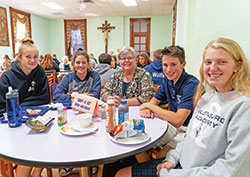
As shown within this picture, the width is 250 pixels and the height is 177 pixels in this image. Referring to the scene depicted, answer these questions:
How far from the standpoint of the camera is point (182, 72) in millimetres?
1486

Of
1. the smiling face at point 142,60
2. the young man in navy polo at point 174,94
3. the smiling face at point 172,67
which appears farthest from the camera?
the smiling face at point 142,60

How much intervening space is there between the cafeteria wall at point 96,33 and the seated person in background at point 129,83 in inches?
334

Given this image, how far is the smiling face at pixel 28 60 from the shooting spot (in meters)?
1.75

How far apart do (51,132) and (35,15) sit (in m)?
10.2

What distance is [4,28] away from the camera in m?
7.38

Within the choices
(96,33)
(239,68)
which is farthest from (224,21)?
(96,33)

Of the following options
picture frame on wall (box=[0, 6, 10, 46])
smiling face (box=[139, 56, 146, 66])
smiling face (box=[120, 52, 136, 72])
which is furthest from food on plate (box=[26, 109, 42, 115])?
picture frame on wall (box=[0, 6, 10, 46])

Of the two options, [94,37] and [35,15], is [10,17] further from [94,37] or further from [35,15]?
[94,37]

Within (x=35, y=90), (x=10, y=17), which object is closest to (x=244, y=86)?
(x=35, y=90)

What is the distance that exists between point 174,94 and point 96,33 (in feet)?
31.2

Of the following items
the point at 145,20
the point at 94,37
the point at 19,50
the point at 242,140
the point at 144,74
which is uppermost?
the point at 145,20

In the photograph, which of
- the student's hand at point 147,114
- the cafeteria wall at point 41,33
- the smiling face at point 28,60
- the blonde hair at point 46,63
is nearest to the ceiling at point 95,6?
the cafeteria wall at point 41,33

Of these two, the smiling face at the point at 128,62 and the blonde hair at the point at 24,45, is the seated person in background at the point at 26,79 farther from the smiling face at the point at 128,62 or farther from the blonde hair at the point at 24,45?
the smiling face at the point at 128,62

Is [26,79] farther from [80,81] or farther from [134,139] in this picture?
[134,139]
